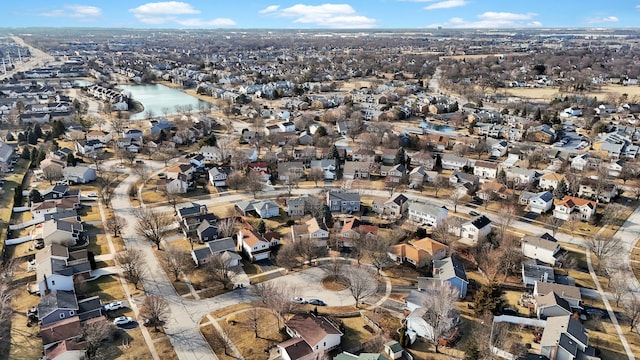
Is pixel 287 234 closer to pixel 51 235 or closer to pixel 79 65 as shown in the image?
pixel 51 235

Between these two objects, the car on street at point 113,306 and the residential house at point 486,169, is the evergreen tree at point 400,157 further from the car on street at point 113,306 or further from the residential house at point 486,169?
the car on street at point 113,306

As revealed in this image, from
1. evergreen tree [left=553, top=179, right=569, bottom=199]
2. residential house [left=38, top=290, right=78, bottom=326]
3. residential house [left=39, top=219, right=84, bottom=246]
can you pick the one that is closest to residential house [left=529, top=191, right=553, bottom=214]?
evergreen tree [left=553, top=179, right=569, bottom=199]

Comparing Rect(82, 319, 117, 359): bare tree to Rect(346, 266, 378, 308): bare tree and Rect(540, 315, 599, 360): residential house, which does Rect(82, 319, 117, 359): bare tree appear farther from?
Rect(540, 315, 599, 360): residential house

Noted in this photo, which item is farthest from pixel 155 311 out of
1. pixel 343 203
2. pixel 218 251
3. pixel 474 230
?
pixel 474 230

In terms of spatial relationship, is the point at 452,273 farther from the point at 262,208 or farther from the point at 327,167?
the point at 327,167

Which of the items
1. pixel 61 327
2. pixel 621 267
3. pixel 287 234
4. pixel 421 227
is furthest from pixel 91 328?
pixel 621 267

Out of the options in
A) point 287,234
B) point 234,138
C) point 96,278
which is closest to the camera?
point 96,278
